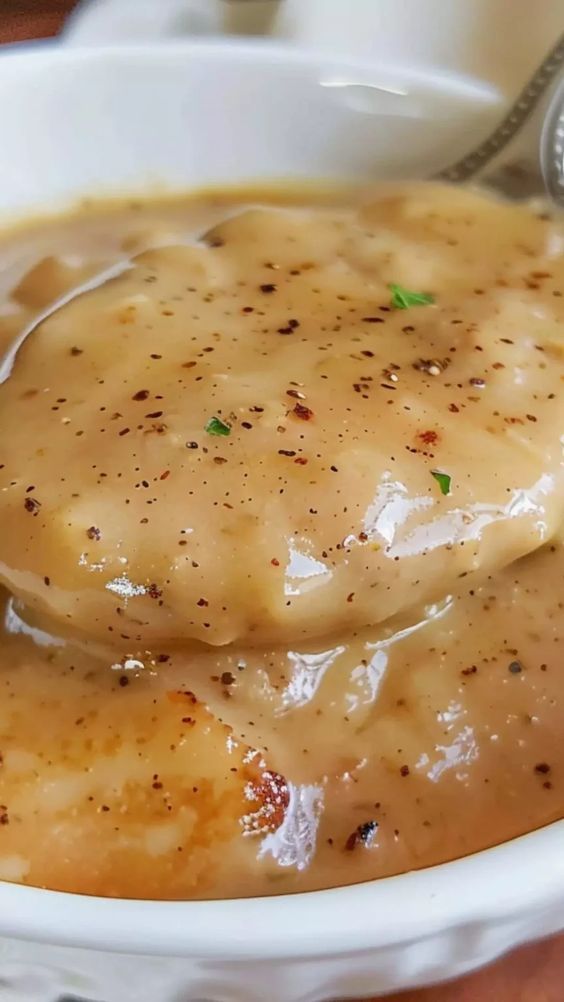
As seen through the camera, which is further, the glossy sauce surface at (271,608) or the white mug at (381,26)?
the white mug at (381,26)

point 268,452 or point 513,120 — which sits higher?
point 513,120

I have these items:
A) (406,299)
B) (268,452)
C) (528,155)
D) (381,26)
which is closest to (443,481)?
(268,452)

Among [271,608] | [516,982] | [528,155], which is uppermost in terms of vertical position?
[528,155]

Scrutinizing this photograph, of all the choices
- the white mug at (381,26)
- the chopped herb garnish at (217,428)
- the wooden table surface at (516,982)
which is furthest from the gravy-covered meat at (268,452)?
the white mug at (381,26)

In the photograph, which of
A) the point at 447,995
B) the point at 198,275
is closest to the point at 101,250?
the point at 198,275

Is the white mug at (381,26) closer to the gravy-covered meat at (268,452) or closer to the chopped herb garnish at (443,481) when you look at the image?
the gravy-covered meat at (268,452)

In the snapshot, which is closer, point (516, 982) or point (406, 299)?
point (516, 982)

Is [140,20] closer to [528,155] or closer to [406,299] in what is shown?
[528,155]
